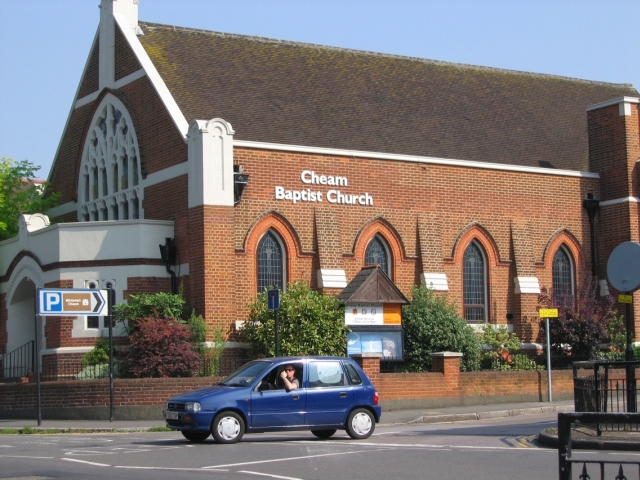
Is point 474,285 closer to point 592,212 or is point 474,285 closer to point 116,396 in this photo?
point 592,212

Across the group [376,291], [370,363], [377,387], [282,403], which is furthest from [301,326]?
[282,403]

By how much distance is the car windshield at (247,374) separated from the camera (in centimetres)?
1908

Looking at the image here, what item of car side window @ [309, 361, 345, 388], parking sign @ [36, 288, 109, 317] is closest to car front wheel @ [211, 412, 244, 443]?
car side window @ [309, 361, 345, 388]

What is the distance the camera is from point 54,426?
2439 cm

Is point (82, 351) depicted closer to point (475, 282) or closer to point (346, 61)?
point (475, 282)

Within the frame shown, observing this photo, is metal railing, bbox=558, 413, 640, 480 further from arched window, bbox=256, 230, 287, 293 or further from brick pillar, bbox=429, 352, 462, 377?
arched window, bbox=256, 230, 287, 293

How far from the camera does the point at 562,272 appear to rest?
3666 cm

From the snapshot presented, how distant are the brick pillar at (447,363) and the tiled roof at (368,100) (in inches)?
309

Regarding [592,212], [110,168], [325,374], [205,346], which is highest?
[110,168]

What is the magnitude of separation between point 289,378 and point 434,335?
40.1 feet

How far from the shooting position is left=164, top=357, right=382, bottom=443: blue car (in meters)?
18.3

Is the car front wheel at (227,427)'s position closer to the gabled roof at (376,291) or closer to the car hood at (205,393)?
the car hood at (205,393)

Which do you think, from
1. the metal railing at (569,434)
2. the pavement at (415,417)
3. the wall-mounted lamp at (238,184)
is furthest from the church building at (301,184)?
the metal railing at (569,434)

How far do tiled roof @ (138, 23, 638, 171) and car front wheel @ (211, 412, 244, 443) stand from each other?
1449 cm
